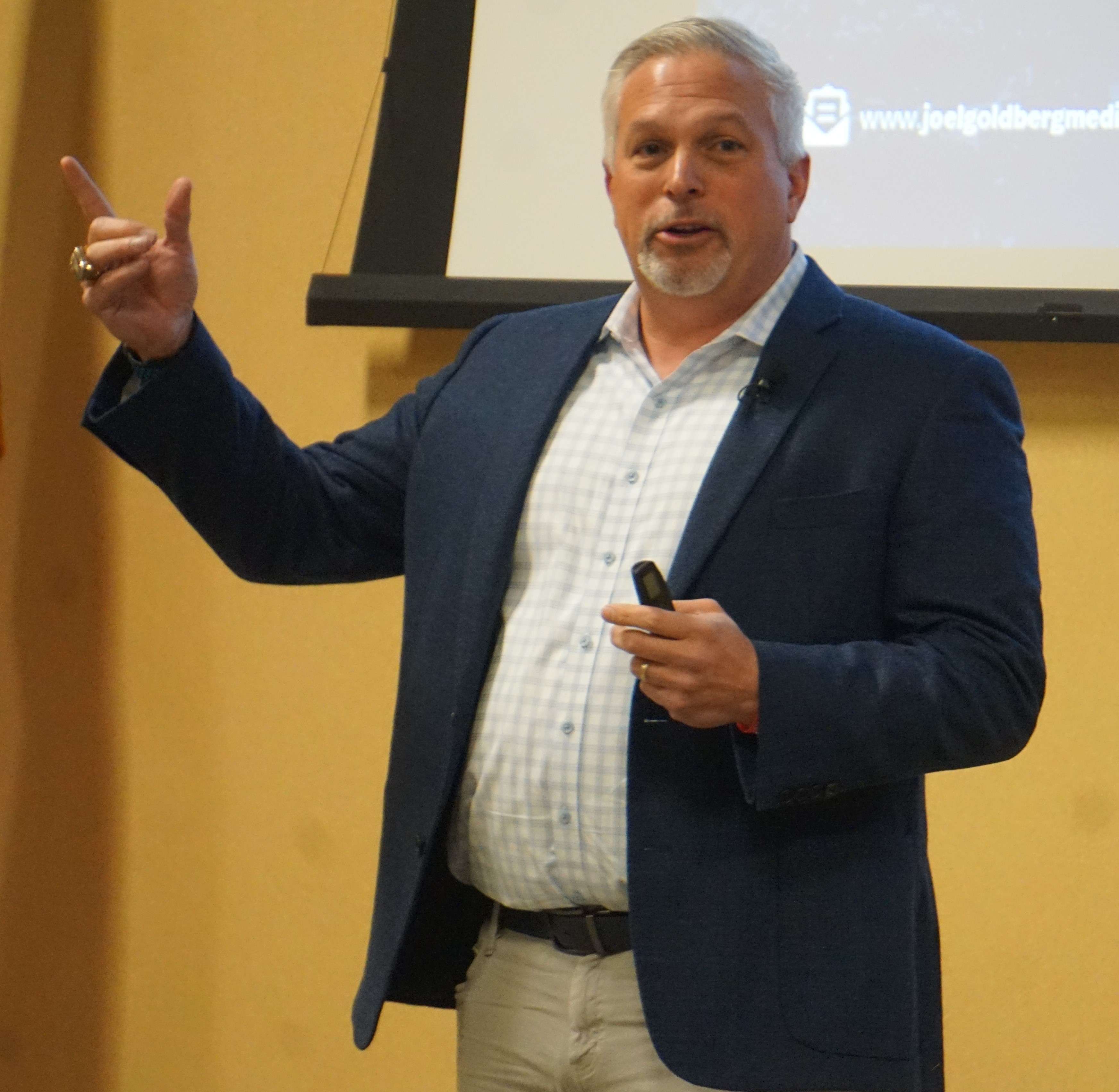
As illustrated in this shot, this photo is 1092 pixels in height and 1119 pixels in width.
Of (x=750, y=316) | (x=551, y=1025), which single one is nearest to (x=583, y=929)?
(x=551, y=1025)

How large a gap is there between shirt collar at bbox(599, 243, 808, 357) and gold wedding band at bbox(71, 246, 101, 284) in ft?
1.78

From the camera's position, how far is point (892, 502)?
4.40ft

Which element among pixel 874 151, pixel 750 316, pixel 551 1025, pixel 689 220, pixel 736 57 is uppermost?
pixel 874 151

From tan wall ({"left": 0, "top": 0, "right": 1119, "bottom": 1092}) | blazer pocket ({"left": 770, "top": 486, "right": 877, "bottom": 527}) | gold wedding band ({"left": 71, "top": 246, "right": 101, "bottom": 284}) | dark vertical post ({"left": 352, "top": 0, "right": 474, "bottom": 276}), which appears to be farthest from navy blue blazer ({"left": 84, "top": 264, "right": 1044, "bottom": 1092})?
tan wall ({"left": 0, "top": 0, "right": 1119, "bottom": 1092})

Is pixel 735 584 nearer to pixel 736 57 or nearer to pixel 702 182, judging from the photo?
pixel 702 182

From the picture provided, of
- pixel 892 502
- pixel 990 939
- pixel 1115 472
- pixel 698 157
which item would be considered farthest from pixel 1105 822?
pixel 698 157

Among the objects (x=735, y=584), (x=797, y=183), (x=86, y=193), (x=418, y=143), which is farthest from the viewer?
(x=418, y=143)

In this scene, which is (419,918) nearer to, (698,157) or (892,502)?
(892,502)

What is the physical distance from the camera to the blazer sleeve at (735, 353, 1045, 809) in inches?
48.4

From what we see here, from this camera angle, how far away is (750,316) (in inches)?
59.3

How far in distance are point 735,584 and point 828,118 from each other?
1.32 meters

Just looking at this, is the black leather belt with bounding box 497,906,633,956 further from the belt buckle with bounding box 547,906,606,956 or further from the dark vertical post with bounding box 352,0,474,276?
the dark vertical post with bounding box 352,0,474,276

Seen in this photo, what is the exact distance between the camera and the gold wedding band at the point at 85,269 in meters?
1.37

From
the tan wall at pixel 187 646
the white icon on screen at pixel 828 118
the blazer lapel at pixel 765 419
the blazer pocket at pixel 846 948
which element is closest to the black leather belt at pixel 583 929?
the blazer pocket at pixel 846 948
